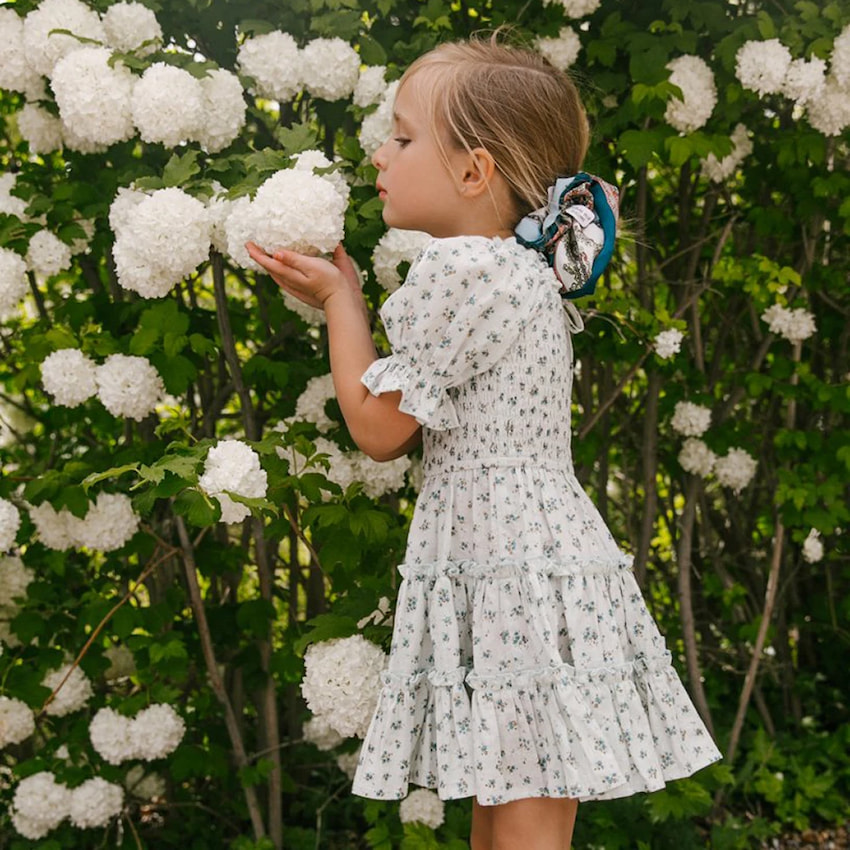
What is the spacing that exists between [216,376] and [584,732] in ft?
5.75

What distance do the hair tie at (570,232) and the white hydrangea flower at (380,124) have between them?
64cm

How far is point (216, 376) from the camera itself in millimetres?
3139

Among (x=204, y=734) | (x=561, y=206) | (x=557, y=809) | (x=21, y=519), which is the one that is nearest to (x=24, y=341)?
(x=21, y=519)

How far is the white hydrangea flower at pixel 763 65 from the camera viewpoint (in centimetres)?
268

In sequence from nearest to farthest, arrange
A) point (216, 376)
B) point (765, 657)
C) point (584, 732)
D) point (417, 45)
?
point (584, 732)
point (417, 45)
point (216, 376)
point (765, 657)

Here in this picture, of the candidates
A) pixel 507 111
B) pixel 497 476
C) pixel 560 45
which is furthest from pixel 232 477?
pixel 560 45

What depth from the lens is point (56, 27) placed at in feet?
7.91

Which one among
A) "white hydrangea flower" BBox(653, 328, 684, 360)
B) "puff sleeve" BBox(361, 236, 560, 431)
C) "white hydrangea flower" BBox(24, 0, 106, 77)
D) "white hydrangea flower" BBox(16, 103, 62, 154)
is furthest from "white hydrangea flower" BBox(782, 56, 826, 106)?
"white hydrangea flower" BBox(16, 103, 62, 154)

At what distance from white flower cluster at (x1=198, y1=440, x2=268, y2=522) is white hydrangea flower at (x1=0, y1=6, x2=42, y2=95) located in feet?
3.62

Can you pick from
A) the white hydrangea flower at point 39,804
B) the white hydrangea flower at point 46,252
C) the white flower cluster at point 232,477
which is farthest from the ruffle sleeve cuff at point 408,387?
the white hydrangea flower at point 39,804

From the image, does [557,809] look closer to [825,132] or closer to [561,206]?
[561,206]

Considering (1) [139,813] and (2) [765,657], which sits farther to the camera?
(2) [765,657]

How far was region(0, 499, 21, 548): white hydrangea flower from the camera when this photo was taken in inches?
96.1

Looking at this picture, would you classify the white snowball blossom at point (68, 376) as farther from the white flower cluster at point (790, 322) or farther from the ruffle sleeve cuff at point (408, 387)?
the white flower cluster at point (790, 322)
